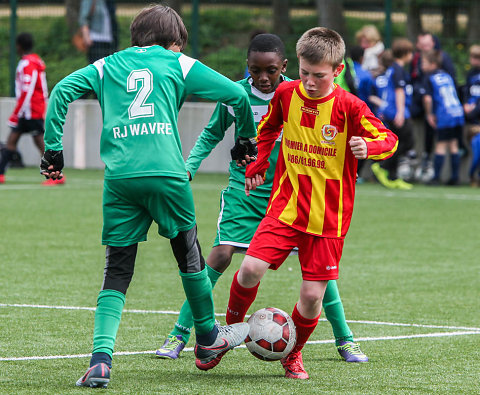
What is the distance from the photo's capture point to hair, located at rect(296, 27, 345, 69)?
5137 millimetres

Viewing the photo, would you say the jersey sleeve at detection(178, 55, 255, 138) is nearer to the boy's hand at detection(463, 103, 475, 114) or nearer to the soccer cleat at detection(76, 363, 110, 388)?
the soccer cleat at detection(76, 363, 110, 388)

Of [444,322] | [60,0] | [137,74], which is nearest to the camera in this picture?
[137,74]

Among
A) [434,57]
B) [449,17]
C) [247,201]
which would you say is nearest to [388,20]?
[449,17]

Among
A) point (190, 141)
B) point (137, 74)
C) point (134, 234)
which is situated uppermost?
point (137, 74)

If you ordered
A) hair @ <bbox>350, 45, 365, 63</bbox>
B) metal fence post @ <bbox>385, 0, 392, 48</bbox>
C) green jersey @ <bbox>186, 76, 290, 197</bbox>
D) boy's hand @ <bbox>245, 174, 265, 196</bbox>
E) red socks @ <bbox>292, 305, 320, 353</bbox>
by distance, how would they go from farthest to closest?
metal fence post @ <bbox>385, 0, 392, 48</bbox>
hair @ <bbox>350, 45, 365, 63</bbox>
green jersey @ <bbox>186, 76, 290, 197</bbox>
boy's hand @ <bbox>245, 174, 265, 196</bbox>
red socks @ <bbox>292, 305, 320, 353</bbox>

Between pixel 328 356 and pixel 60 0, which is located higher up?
pixel 60 0

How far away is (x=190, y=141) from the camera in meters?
18.1

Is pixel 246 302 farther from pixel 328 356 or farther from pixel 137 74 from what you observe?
pixel 137 74

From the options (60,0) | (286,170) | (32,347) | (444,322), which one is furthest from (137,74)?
(60,0)

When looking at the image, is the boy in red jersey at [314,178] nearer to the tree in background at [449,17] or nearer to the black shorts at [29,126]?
the black shorts at [29,126]

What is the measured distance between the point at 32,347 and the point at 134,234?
125cm

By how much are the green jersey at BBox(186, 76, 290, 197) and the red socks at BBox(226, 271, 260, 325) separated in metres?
0.78

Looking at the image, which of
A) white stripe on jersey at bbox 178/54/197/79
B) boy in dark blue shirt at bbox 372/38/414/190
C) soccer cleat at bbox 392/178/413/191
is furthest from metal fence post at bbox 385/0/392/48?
white stripe on jersey at bbox 178/54/197/79

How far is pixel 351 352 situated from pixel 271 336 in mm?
727
